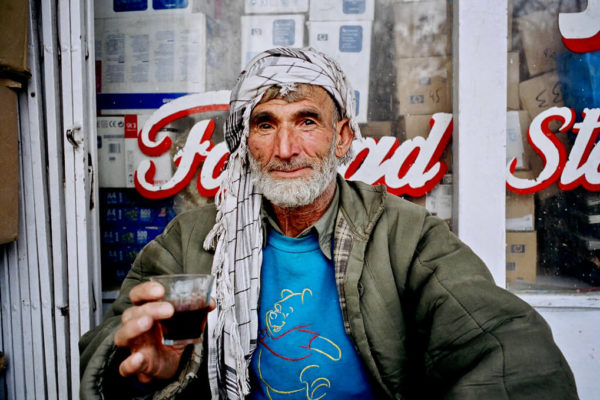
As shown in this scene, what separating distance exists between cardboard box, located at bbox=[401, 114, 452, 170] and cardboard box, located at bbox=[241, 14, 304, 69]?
976 millimetres

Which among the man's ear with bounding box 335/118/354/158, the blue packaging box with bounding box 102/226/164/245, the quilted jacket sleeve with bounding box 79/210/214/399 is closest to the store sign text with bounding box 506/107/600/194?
the man's ear with bounding box 335/118/354/158

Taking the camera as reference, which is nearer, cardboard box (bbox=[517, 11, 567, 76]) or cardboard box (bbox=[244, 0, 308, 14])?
cardboard box (bbox=[517, 11, 567, 76])

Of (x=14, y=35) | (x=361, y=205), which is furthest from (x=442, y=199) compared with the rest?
(x=14, y=35)

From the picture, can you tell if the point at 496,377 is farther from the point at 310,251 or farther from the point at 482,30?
the point at 482,30

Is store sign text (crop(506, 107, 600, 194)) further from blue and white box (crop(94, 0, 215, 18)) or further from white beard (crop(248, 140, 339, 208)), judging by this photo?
blue and white box (crop(94, 0, 215, 18))

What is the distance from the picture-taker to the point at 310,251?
1.75m

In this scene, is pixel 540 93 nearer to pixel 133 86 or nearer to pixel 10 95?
pixel 133 86

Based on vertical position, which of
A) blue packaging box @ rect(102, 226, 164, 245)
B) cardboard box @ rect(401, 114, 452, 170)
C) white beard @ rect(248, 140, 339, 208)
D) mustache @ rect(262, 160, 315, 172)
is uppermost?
cardboard box @ rect(401, 114, 452, 170)

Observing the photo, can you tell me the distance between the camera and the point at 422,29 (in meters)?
2.73

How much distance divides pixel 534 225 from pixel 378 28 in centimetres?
178

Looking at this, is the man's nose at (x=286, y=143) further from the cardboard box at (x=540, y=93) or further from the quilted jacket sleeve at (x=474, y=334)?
the cardboard box at (x=540, y=93)

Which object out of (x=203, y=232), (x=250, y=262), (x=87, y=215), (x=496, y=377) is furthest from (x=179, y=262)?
(x=496, y=377)

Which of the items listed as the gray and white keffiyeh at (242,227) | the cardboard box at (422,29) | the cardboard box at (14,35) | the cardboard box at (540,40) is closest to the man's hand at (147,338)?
the gray and white keffiyeh at (242,227)

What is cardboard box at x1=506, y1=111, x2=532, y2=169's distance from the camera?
102 inches
